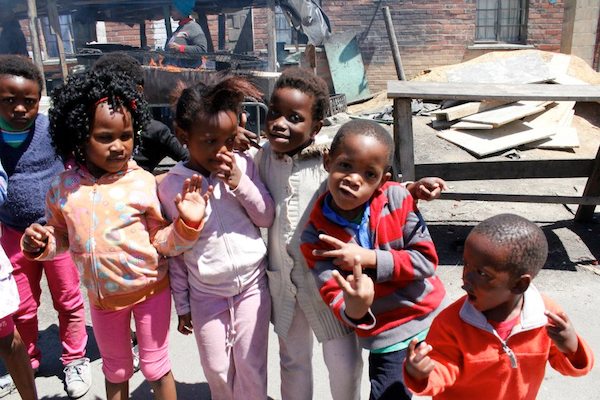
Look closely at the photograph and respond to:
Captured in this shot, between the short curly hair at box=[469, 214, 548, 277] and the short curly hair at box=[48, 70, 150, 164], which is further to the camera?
the short curly hair at box=[48, 70, 150, 164]

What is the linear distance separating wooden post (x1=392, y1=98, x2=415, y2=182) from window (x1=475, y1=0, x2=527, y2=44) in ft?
31.6

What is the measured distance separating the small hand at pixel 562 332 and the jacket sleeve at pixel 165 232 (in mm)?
1167

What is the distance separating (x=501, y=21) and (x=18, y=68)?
12.3 metres

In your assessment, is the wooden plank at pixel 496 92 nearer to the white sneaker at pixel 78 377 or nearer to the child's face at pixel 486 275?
the child's face at pixel 486 275

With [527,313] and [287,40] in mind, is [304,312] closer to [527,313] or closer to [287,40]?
[527,313]

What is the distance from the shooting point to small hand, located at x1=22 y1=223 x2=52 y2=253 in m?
1.94

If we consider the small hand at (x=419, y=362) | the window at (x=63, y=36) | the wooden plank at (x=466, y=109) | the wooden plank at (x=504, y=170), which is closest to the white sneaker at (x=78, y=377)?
the small hand at (x=419, y=362)

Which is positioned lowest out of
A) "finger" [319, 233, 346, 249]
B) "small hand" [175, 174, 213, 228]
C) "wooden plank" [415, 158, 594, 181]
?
"wooden plank" [415, 158, 594, 181]

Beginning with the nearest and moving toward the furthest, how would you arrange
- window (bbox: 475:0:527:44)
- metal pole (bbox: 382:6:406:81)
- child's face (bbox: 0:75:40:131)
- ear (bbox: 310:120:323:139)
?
ear (bbox: 310:120:323:139) < child's face (bbox: 0:75:40:131) < metal pole (bbox: 382:6:406:81) < window (bbox: 475:0:527:44)

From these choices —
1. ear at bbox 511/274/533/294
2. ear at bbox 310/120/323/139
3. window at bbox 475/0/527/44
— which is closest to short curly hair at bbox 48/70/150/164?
ear at bbox 310/120/323/139

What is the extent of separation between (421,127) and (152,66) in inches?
154

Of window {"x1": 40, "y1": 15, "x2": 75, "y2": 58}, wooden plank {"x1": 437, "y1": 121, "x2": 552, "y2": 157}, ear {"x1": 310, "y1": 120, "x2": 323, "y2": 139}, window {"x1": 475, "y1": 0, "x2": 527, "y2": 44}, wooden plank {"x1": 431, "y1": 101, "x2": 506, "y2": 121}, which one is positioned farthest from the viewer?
window {"x1": 40, "y1": 15, "x2": 75, "y2": 58}

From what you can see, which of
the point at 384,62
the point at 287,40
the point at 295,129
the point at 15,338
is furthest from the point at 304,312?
the point at 287,40

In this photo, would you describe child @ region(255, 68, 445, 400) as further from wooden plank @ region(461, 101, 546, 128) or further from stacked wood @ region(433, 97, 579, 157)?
wooden plank @ region(461, 101, 546, 128)
